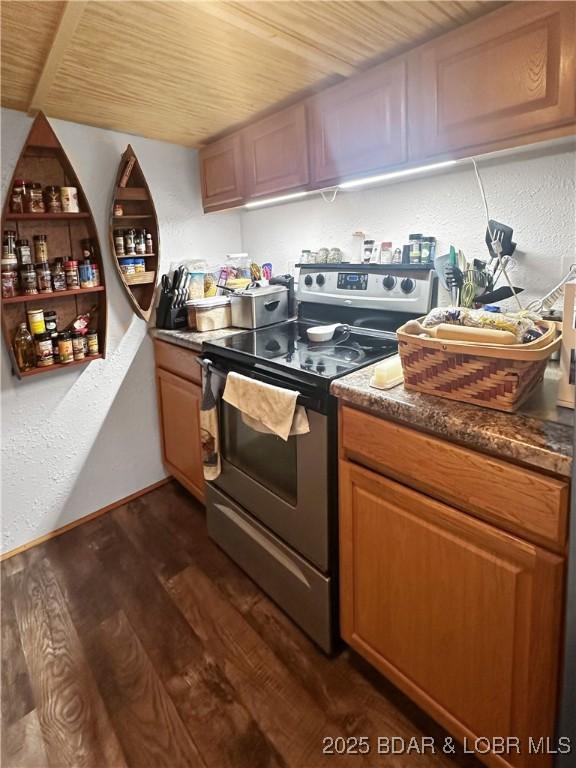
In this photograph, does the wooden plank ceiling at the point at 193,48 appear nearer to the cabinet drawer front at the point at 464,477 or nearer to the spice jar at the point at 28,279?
the spice jar at the point at 28,279

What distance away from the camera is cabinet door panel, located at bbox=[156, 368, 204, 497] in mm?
2075

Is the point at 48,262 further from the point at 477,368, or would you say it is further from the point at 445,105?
the point at 477,368

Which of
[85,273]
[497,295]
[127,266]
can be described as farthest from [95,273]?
[497,295]

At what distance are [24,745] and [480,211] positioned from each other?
7.11 feet

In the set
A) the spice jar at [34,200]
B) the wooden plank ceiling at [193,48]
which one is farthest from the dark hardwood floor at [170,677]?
the wooden plank ceiling at [193,48]

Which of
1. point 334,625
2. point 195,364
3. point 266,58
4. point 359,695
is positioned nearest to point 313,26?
point 266,58

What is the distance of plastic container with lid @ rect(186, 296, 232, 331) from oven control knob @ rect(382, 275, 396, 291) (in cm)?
77

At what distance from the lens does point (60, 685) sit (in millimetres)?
1395

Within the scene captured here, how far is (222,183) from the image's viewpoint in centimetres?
219

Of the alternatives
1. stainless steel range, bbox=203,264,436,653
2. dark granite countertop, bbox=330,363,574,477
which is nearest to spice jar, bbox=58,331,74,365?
stainless steel range, bbox=203,264,436,653

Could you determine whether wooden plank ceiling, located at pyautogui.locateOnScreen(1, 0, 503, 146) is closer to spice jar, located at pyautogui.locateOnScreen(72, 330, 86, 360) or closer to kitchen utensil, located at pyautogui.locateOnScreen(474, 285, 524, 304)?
kitchen utensil, located at pyautogui.locateOnScreen(474, 285, 524, 304)

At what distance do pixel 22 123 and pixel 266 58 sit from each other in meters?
1.09

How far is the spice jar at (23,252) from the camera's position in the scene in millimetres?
1824

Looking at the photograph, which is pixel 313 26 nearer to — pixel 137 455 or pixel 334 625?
pixel 334 625
